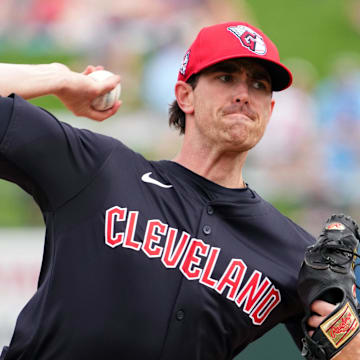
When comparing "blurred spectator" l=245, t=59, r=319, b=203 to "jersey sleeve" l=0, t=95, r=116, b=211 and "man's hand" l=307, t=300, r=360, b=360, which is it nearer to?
"man's hand" l=307, t=300, r=360, b=360

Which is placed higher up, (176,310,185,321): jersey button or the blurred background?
the blurred background

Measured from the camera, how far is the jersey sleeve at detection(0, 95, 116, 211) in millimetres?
2217

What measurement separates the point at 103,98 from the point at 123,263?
519mm

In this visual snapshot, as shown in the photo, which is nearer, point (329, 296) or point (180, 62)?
point (329, 296)

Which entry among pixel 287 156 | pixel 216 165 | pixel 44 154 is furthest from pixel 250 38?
pixel 287 156

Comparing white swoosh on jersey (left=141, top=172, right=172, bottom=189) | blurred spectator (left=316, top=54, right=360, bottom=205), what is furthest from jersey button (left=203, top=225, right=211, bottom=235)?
blurred spectator (left=316, top=54, right=360, bottom=205)

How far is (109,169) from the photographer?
2432 mm

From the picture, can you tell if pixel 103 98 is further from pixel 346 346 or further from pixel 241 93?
pixel 346 346

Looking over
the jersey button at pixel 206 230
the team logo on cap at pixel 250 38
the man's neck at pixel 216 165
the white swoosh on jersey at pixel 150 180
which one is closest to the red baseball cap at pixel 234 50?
the team logo on cap at pixel 250 38

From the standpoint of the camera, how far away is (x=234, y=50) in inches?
102

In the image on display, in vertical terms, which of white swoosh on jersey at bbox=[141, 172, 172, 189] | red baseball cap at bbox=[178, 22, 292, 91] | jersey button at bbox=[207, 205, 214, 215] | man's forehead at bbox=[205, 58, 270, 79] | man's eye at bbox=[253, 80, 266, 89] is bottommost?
jersey button at bbox=[207, 205, 214, 215]

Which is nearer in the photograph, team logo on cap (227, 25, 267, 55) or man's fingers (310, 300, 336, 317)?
man's fingers (310, 300, 336, 317)

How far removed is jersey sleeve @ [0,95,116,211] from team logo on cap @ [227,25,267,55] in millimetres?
599

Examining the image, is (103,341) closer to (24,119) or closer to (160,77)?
(24,119)
